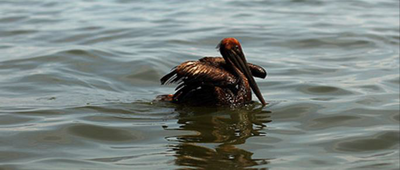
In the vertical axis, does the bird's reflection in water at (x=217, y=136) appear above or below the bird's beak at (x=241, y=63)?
below

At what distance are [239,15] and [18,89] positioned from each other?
823 cm

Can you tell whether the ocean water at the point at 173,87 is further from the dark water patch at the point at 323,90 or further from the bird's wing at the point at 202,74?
the bird's wing at the point at 202,74

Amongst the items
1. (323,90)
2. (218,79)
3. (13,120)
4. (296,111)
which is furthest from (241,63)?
(13,120)

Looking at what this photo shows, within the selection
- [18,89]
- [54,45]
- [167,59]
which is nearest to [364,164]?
[18,89]

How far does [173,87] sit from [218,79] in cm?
211

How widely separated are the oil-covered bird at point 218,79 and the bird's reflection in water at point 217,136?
0.13 m

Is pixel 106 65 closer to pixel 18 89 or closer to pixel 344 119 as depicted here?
pixel 18 89

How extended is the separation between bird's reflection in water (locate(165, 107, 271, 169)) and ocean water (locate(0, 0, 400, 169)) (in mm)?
12

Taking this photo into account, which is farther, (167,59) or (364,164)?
(167,59)

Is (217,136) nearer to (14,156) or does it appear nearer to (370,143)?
(370,143)

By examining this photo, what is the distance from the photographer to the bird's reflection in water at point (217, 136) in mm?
6027

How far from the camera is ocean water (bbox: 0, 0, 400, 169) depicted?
20.8 feet

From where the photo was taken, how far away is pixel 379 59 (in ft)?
37.8

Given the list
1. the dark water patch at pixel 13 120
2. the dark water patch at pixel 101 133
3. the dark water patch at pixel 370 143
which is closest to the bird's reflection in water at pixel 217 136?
the dark water patch at pixel 101 133
